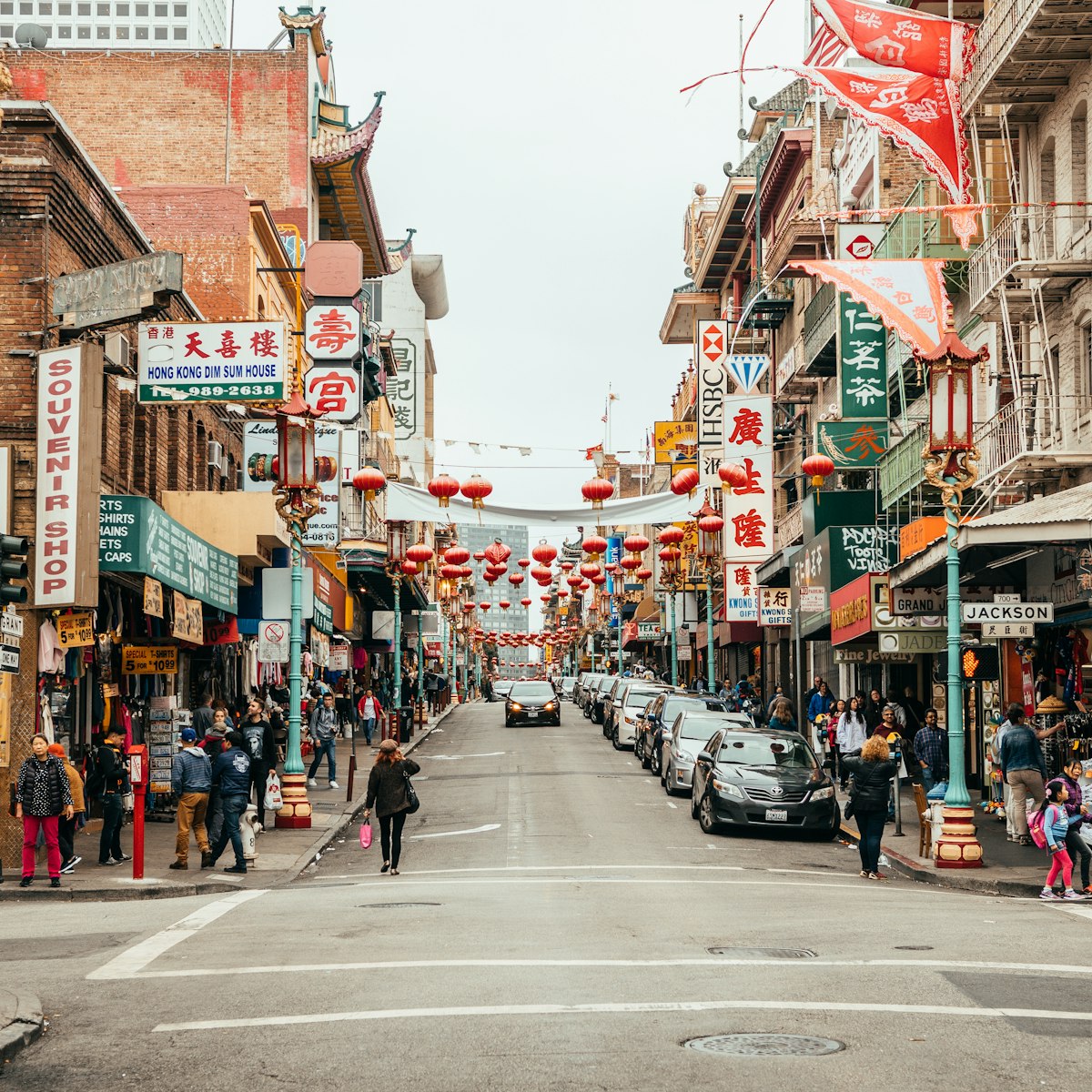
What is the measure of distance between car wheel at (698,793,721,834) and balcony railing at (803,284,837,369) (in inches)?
639

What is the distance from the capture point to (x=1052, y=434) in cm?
2541

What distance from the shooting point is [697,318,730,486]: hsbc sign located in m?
44.5

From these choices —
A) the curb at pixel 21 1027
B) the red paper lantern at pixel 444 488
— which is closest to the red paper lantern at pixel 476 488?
the red paper lantern at pixel 444 488

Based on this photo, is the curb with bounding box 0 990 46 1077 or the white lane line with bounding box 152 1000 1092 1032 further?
the white lane line with bounding box 152 1000 1092 1032

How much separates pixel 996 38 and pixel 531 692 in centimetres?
3436

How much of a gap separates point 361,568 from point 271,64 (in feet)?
54.4

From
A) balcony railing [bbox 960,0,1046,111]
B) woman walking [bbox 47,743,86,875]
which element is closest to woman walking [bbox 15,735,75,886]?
woman walking [bbox 47,743,86,875]

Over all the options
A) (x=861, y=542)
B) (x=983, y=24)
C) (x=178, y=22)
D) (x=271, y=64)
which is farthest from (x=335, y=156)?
(x=178, y=22)

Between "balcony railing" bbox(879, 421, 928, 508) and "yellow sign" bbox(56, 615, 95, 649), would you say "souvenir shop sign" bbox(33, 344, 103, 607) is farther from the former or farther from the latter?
"balcony railing" bbox(879, 421, 928, 508)

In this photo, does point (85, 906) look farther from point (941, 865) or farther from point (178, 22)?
point (178, 22)

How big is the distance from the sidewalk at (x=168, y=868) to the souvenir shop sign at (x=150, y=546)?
370 cm

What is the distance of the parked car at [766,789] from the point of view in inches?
902

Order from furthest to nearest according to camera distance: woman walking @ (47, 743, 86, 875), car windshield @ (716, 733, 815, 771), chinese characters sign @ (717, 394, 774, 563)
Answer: chinese characters sign @ (717, 394, 774, 563)
car windshield @ (716, 733, 815, 771)
woman walking @ (47, 743, 86, 875)

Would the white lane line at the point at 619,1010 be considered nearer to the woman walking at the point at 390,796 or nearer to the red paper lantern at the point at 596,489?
the woman walking at the point at 390,796
